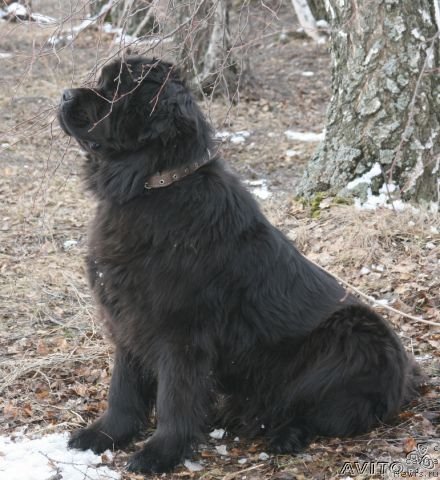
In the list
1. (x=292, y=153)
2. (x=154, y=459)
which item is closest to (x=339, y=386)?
(x=154, y=459)

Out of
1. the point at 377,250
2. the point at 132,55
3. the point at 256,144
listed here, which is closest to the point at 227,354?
the point at 132,55

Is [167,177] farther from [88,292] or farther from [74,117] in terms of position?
[88,292]

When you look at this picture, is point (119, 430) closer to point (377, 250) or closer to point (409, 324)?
point (409, 324)

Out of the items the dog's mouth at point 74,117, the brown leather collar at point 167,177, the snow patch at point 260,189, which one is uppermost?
the dog's mouth at point 74,117

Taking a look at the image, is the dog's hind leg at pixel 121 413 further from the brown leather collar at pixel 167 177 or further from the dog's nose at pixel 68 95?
the dog's nose at pixel 68 95

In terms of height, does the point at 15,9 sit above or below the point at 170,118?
above

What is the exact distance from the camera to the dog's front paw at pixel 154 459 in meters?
3.88

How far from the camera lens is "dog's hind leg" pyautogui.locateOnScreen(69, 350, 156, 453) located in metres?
4.14

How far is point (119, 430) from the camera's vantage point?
4168mm

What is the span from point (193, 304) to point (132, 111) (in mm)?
1066

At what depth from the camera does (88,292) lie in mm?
6395

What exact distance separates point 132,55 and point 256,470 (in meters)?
2.39

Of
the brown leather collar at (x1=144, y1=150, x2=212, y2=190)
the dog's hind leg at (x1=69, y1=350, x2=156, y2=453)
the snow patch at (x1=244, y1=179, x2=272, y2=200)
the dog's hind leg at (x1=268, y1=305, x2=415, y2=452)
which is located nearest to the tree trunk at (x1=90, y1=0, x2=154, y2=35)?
the brown leather collar at (x1=144, y1=150, x2=212, y2=190)

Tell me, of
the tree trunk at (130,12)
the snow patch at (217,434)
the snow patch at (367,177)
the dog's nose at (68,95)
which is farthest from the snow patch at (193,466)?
the snow patch at (367,177)
